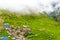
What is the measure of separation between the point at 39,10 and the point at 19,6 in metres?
8.60

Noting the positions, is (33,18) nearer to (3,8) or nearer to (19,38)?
(3,8)

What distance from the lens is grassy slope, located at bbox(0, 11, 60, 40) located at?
77062mm

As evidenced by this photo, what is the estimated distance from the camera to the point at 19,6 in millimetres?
113375

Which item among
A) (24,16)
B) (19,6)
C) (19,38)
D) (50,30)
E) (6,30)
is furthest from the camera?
(19,6)

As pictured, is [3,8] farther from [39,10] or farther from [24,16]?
[39,10]

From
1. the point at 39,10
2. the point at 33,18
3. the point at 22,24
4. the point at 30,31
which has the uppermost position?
the point at 39,10

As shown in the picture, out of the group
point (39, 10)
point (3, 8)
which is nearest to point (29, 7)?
point (39, 10)

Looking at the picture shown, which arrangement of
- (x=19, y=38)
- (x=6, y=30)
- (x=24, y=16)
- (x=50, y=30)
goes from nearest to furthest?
(x=19, y=38) → (x=6, y=30) → (x=50, y=30) → (x=24, y=16)

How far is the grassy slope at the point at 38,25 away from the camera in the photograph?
77.1 m

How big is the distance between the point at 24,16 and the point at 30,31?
21292 mm

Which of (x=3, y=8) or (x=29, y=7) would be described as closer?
(x=3, y=8)

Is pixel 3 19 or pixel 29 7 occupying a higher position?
pixel 29 7

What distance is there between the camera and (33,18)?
101875mm

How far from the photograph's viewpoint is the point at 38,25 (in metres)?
91.1
